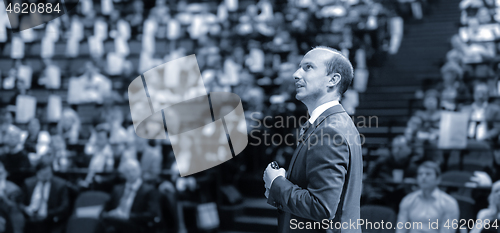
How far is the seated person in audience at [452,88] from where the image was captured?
3.63 m

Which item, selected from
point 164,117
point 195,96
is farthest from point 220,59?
point 164,117

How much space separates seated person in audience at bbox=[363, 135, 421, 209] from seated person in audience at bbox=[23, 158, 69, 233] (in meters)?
2.61

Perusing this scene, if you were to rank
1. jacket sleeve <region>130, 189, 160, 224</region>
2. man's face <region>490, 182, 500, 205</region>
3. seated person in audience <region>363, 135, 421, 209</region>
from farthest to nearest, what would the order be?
jacket sleeve <region>130, 189, 160, 224</region> → seated person in audience <region>363, 135, 421, 209</region> → man's face <region>490, 182, 500, 205</region>

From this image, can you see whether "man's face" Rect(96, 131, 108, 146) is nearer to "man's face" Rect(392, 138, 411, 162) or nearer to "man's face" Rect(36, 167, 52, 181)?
"man's face" Rect(36, 167, 52, 181)

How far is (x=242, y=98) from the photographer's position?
413 cm

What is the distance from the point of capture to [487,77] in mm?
3852

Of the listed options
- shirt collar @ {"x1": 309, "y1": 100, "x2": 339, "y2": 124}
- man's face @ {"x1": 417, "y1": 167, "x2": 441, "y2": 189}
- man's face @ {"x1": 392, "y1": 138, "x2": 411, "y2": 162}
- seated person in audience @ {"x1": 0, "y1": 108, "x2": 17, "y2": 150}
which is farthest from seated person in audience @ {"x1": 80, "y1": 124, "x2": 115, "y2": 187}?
shirt collar @ {"x1": 309, "y1": 100, "x2": 339, "y2": 124}

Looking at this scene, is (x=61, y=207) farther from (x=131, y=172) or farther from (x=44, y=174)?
(x=131, y=172)

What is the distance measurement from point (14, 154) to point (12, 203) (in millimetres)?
562

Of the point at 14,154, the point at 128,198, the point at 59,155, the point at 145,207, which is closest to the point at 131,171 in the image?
the point at 128,198

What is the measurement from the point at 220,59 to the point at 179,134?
49.4 inches

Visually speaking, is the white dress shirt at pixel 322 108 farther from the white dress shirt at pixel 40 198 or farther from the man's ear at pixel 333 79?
the white dress shirt at pixel 40 198

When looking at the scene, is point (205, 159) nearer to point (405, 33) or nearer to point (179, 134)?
point (179, 134)

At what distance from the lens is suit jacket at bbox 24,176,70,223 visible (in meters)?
3.64
